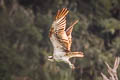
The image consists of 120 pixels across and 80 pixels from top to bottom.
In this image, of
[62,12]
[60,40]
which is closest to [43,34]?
[60,40]

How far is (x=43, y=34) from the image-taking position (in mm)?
16547

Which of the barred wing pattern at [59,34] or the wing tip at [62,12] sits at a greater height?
the wing tip at [62,12]

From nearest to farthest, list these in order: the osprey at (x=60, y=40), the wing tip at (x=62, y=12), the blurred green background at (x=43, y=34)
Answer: the wing tip at (x=62, y=12), the osprey at (x=60, y=40), the blurred green background at (x=43, y=34)

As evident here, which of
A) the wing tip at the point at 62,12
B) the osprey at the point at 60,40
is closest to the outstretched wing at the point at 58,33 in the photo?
the osprey at the point at 60,40

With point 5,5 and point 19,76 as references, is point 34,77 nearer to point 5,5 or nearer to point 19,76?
point 19,76

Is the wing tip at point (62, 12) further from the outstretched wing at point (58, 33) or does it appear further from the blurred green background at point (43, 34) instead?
the blurred green background at point (43, 34)

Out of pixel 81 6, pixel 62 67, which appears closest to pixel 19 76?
pixel 62 67

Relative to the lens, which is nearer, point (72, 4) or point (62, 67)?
point (62, 67)

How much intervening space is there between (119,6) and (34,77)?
301 cm

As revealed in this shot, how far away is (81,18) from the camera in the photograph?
16.5 m

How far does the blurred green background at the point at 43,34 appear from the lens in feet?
50.8

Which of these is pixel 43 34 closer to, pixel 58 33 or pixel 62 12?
pixel 58 33

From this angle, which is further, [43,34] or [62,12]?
[43,34]

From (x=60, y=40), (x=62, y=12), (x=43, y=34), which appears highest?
(x=43, y=34)
